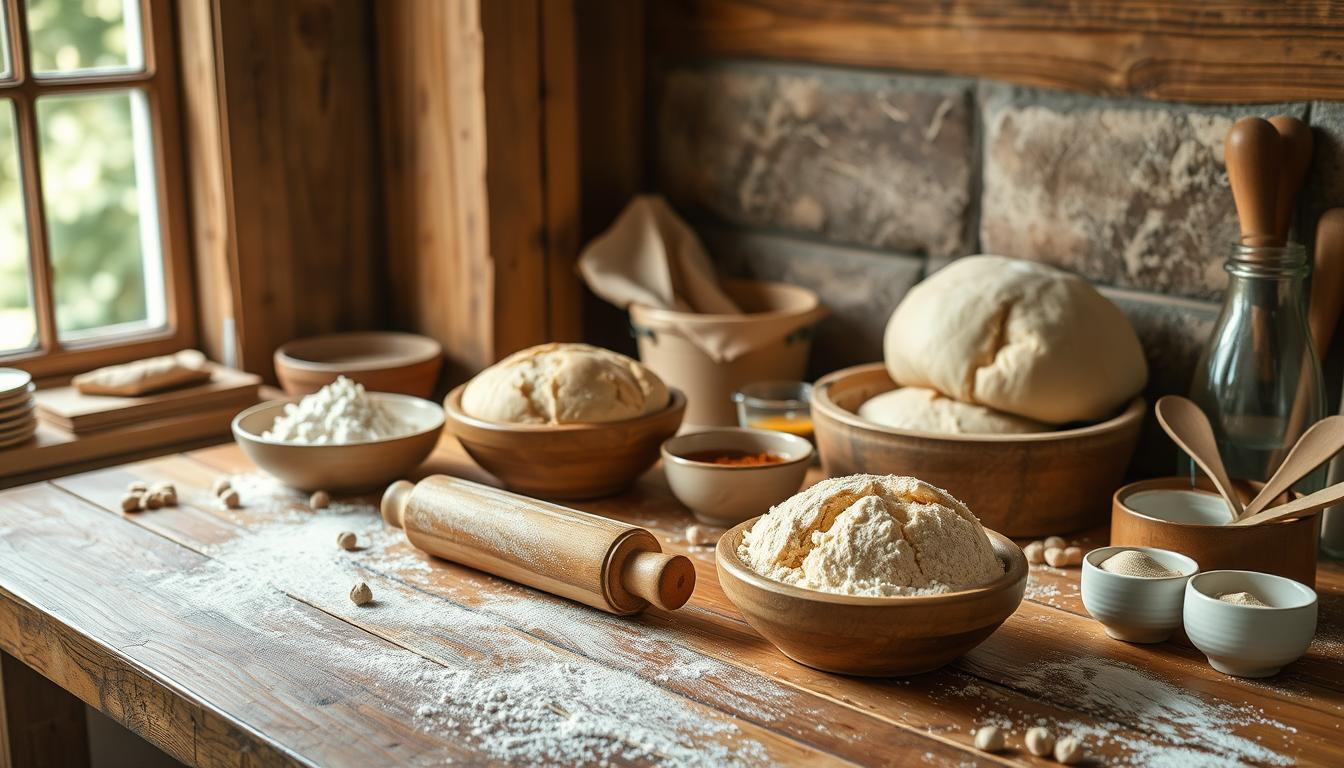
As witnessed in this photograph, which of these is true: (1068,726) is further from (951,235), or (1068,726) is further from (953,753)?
(951,235)

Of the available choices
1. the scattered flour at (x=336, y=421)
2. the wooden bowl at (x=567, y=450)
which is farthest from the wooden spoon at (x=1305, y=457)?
the scattered flour at (x=336, y=421)

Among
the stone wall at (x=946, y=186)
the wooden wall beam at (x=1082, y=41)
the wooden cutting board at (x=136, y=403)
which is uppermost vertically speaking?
the wooden wall beam at (x=1082, y=41)

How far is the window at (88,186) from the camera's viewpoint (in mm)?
1787

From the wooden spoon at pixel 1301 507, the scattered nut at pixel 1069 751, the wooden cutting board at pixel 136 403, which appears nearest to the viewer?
the scattered nut at pixel 1069 751

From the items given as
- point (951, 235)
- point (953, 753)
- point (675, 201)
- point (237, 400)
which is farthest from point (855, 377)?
point (237, 400)

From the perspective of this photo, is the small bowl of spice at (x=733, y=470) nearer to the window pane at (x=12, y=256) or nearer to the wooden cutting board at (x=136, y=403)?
the wooden cutting board at (x=136, y=403)

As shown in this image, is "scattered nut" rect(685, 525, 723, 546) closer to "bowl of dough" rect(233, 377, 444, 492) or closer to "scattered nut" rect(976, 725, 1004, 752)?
"bowl of dough" rect(233, 377, 444, 492)

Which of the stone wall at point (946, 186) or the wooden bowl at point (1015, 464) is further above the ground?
the stone wall at point (946, 186)

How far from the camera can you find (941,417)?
4.73 feet

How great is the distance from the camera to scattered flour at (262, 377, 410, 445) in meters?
1.55

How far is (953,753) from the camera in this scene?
996mm

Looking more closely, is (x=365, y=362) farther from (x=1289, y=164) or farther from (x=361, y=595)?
(x=1289, y=164)

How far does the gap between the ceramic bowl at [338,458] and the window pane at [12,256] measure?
436 millimetres

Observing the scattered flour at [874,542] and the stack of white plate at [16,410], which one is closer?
the scattered flour at [874,542]
